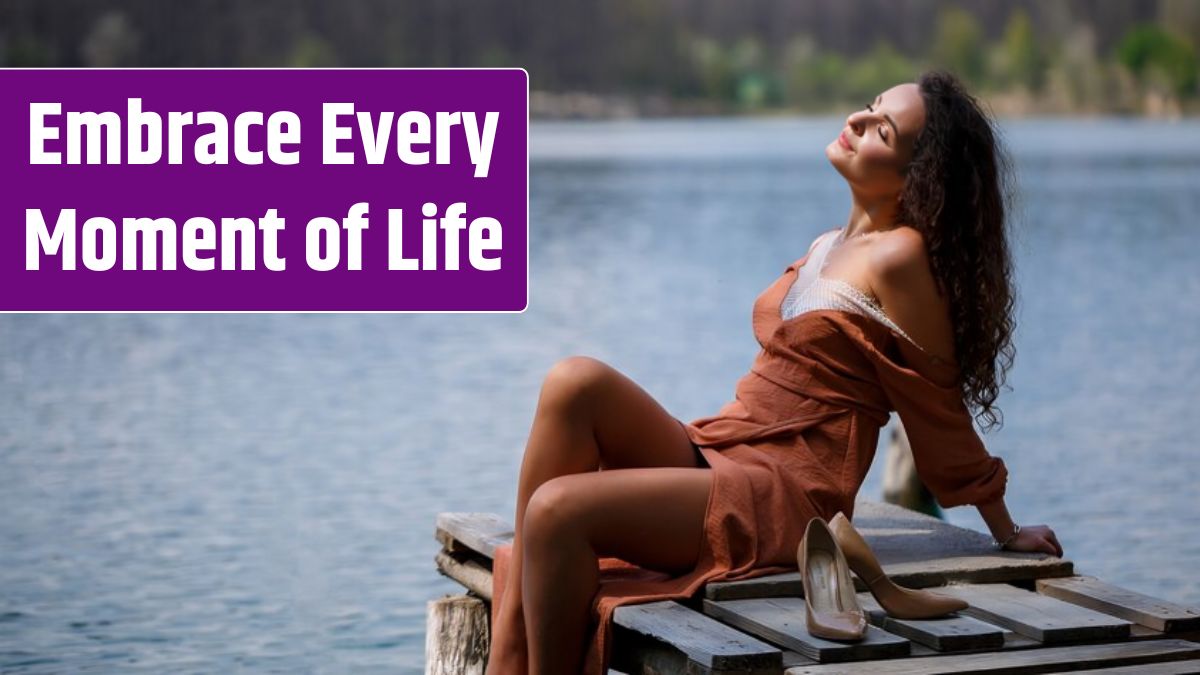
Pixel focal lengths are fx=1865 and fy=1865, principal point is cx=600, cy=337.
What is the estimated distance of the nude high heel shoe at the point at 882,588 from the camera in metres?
3.44

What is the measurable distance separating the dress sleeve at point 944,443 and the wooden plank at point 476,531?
1.06m

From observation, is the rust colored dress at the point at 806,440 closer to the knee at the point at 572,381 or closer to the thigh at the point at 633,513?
the thigh at the point at 633,513

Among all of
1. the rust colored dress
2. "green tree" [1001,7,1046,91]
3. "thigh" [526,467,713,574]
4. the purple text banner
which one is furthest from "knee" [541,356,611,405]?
"green tree" [1001,7,1046,91]

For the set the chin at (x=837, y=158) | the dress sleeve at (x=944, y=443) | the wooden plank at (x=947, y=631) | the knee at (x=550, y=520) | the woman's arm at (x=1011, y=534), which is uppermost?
the chin at (x=837, y=158)

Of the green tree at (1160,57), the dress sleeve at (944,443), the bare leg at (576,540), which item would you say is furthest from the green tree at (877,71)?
the bare leg at (576,540)

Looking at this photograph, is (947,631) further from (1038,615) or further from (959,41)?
(959,41)

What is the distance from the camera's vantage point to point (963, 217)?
3883 mm

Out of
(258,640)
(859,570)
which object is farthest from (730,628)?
(258,640)

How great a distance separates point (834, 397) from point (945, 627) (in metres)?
0.63

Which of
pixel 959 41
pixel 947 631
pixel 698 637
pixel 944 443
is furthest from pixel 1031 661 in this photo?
pixel 959 41

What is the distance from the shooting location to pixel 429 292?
16.1 m

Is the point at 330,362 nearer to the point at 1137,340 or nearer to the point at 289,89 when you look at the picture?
the point at 289,89

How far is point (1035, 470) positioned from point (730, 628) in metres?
6.24

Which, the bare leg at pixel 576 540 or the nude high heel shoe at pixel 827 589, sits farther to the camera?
the bare leg at pixel 576 540
